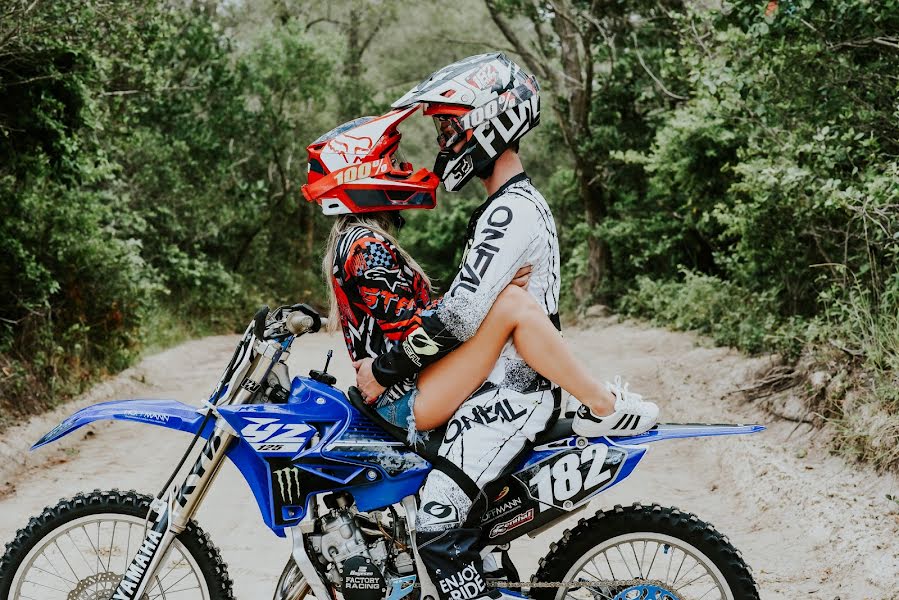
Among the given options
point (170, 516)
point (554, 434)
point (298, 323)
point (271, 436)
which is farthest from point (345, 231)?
point (170, 516)

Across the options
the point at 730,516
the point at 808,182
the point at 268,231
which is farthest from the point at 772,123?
the point at 268,231

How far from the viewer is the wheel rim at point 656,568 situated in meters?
3.35

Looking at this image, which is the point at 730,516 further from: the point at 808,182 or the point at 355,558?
the point at 355,558

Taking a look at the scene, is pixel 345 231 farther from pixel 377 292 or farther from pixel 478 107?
pixel 478 107

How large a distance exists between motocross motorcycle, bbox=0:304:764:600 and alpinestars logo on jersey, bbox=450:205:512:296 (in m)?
0.55

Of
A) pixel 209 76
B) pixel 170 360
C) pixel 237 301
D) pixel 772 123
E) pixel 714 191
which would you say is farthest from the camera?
pixel 237 301

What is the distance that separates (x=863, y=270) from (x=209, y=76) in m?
16.8

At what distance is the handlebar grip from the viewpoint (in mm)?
3277

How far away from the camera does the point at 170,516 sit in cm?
337

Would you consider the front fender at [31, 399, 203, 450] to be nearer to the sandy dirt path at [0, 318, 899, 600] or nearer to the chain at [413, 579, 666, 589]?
the chain at [413, 579, 666, 589]

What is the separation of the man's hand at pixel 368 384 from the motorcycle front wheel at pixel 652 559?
0.84 metres

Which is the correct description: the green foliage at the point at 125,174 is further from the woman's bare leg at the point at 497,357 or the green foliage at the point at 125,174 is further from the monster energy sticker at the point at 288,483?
the woman's bare leg at the point at 497,357

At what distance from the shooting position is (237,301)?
22.4 m

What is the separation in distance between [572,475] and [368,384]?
0.78 metres
